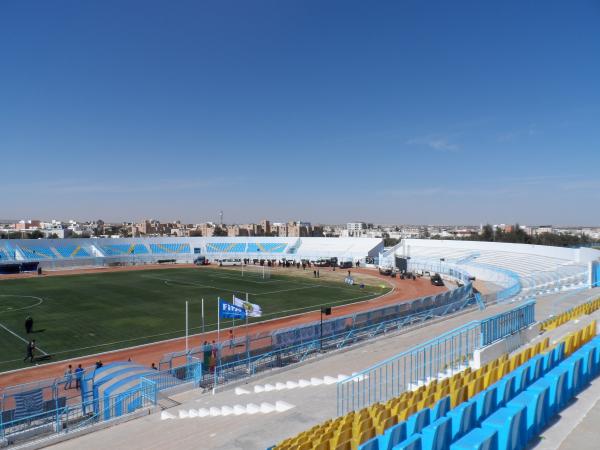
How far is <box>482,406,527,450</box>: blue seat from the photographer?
18.4ft

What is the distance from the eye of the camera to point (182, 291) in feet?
141

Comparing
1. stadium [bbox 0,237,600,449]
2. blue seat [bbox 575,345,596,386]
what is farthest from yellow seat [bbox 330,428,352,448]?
blue seat [bbox 575,345,596,386]

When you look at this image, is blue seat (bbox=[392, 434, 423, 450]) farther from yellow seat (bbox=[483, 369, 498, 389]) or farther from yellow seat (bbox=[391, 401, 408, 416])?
yellow seat (bbox=[483, 369, 498, 389])

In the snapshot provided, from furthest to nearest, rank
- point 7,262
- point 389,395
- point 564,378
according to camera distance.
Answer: point 7,262, point 389,395, point 564,378

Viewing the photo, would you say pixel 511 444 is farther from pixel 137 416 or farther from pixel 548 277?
pixel 548 277

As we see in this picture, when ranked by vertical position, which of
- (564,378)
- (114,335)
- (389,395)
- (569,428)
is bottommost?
(114,335)

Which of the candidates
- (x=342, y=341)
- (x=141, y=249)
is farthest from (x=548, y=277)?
(x=141, y=249)

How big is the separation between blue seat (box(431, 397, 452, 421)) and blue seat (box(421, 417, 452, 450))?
95 cm

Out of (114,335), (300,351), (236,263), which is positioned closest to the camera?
(300,351)

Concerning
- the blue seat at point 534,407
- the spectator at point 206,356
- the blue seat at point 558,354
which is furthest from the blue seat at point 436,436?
the spectator at point 206,356

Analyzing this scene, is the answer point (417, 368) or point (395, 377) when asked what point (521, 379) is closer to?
point (417, 368)

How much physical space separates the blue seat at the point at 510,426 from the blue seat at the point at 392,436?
3.60 ft

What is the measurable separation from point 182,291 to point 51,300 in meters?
11.4

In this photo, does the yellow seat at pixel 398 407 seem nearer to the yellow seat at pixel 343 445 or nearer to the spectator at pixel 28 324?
the yellow seat at pixel 343 445
